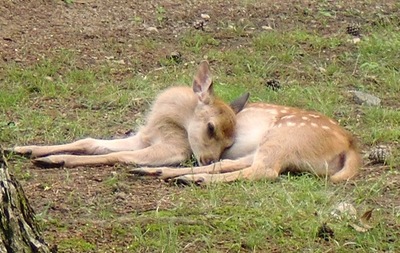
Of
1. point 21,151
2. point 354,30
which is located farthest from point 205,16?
point 21,151

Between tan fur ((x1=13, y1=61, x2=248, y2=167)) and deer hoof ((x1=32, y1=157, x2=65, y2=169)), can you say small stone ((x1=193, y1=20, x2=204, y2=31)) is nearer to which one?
tan fur ((x1=13, y1=61, x2=248, y2=167))

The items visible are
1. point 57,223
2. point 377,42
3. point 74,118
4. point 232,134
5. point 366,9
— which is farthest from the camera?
point 366,9

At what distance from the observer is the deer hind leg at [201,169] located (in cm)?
637

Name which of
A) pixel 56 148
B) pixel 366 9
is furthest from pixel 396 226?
pixel 366 9

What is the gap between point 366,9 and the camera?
11.1 meters

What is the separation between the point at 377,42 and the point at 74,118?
3.62 metres

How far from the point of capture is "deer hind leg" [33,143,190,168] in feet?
21.3

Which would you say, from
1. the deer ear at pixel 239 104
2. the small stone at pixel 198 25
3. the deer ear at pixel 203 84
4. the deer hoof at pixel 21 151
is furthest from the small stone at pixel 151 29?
the deer hoof at pixel 21 151

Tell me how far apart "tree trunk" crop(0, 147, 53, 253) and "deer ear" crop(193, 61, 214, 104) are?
11.2 ft

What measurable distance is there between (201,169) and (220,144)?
1.56 feet

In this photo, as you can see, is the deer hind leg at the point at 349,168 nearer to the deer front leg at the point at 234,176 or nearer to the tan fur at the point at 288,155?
the tan fur at the point at 288,155

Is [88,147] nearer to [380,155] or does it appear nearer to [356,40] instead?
[380,155]

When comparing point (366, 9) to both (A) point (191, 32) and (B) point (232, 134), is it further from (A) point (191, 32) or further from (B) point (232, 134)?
(B) point (232, 134)

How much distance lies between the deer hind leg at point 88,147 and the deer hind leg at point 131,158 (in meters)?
0.16
